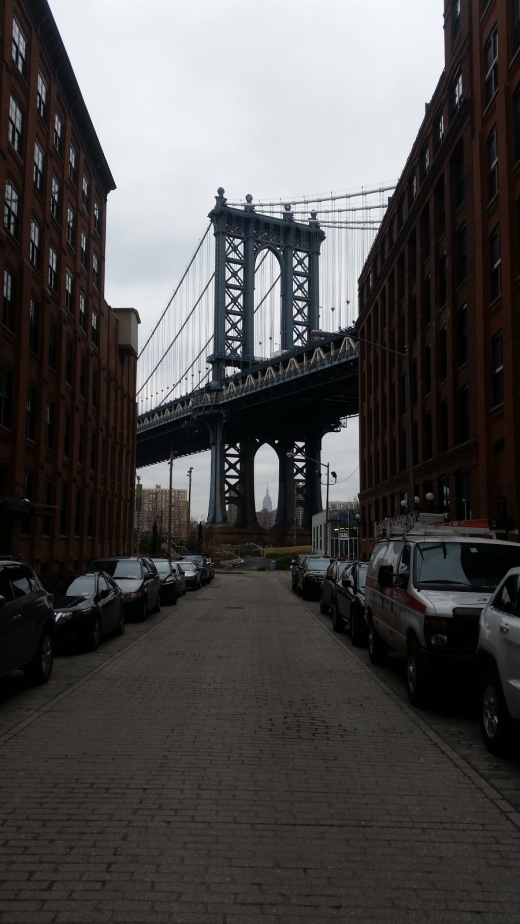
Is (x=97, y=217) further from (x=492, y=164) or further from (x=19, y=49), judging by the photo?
(x=492, y=164)

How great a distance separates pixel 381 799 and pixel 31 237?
26.5 metres

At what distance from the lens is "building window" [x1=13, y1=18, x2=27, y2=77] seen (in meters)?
27.3

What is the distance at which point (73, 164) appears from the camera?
36.1m

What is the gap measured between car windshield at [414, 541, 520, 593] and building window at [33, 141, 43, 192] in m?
23.8

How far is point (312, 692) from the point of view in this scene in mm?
10398

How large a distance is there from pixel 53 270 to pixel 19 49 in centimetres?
767

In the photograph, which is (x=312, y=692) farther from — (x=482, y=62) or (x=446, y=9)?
(x=446, y=9)

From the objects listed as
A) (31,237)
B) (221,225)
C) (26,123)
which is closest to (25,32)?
(26,123)

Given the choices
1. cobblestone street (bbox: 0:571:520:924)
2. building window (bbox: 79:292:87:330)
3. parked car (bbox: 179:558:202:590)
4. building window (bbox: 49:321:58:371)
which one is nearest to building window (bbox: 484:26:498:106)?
building window (bbox: 49:321:58:371)

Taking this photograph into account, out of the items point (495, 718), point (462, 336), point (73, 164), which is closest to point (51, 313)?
point (73, 164)

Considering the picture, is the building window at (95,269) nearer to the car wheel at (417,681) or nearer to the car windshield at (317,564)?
the car windshield at (317,564)

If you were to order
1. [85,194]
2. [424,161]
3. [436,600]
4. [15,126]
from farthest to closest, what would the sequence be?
[85,194] < [424,161] < [15,126] < [436,600]

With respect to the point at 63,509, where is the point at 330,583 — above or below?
below

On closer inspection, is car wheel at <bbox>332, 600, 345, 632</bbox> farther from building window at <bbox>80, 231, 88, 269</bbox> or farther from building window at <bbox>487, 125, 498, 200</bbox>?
building window at <bbox>80, 231, 88, 269</bbox>
